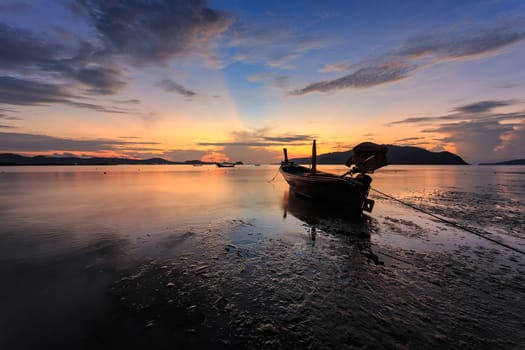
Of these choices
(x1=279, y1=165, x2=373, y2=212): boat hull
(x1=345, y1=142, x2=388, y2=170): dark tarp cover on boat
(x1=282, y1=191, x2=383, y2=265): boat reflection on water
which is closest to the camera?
(x1=282, y1=191, x2=383, y2=265): boat reflection on water

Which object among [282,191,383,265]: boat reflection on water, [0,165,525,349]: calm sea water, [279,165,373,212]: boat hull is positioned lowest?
[282,191,383,265]: boat reflection on water

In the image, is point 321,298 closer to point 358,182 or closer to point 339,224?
point 339,224

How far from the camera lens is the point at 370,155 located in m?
16.9

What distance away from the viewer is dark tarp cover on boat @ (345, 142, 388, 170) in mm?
16406

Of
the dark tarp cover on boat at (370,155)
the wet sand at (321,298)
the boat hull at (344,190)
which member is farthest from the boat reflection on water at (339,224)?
the dark tarp cover on boat at (370,155)

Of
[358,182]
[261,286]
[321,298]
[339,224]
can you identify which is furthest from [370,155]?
[261,286]

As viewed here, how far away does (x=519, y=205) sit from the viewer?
1931 cm

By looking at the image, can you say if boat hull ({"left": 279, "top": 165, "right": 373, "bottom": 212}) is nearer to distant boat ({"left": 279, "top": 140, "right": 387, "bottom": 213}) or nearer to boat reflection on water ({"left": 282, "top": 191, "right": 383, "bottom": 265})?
distant boat ({"left": 279, "top": 140, "right": 387, "bottom": 213})

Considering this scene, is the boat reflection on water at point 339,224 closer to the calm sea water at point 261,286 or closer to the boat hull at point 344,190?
the calm sea water at point 261,286

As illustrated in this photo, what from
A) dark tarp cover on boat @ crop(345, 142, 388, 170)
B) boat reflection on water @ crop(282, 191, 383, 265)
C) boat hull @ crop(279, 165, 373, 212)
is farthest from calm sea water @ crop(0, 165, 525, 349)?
dark tarp cover on boat @ crop(345, 142, 388, 170)

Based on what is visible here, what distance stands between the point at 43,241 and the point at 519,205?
1232 inches

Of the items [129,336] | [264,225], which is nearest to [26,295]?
[129,336]

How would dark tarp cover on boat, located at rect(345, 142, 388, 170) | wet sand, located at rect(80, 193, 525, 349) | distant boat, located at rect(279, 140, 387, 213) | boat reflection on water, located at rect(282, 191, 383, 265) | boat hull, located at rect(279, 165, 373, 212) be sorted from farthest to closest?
boat hull, located at rect(279, 165, 373, 212), distant boat, located at rect(279, 140, 387, 213), dark tarp cover on boat, located at rect(345, 142, 388, 170), boat reflection on water, located at rect(282, 191, 383, 265), wet sand, located at rect(80, 193, 525, 349)

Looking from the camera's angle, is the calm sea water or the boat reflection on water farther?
the boat reflection on water
